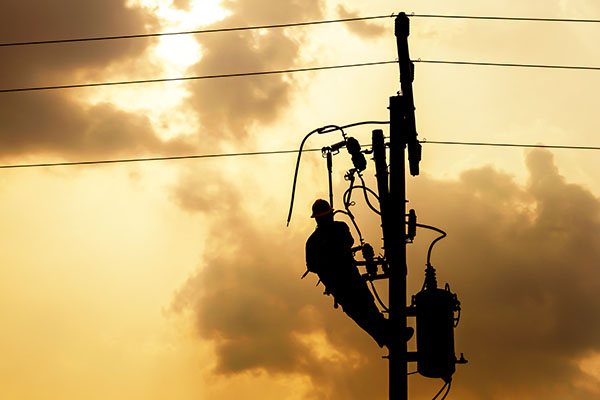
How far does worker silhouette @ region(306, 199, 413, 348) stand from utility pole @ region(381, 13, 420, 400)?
1.83 feet

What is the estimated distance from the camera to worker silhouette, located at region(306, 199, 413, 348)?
43.3 ft

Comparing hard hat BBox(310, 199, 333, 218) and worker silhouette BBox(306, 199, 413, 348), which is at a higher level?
hard hat BBox(310, 199, 333, 218)

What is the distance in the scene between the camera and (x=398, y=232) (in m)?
12.7

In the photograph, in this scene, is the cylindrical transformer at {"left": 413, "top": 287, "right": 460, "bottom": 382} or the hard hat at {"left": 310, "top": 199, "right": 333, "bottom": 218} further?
the hard hat at {"left": 310, "top": 199, "right": 333, "bottom": 218}

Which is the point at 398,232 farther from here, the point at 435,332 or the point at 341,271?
the point at 435,332

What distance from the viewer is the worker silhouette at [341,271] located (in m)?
13.2

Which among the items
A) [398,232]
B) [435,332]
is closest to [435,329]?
[435,332]

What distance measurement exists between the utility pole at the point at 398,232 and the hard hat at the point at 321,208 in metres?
1.26

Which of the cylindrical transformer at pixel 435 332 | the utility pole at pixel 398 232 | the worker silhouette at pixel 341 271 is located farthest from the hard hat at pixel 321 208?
the cylindrical transformer at pixel 435 332

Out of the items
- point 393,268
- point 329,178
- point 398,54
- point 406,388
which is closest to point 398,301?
point 393,268

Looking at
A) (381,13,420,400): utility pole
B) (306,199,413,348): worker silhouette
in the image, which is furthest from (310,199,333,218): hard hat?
(381,13,420,400): utility pole

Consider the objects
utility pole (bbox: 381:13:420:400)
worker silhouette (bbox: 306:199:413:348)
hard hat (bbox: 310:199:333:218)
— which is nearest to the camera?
utility pole (bbox: 381:13:420:400)

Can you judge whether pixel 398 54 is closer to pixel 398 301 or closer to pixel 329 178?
pixel 329 178

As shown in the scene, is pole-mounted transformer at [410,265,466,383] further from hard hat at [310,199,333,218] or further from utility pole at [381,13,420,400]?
hard hat at [310,199,333,218]
